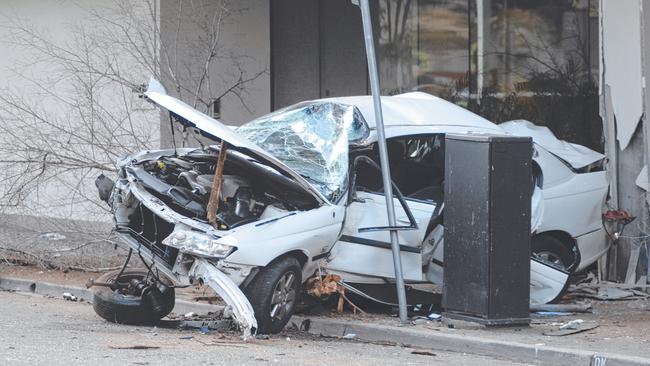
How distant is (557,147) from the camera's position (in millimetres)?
13531

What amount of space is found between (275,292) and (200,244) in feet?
2.70

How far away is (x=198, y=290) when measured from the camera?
12.9 metres

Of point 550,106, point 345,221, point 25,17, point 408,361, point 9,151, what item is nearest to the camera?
point 408,361

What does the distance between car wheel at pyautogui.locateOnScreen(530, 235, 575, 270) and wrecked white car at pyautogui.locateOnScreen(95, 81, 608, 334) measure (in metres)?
0.01

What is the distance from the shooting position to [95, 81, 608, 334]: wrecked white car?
31.6ft

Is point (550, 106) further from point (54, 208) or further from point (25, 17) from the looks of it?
point (25, 17)

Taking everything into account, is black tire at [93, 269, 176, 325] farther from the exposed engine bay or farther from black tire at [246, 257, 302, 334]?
black tire at [246, 257, 302, 334]

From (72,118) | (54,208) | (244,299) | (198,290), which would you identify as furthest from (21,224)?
(244,299)

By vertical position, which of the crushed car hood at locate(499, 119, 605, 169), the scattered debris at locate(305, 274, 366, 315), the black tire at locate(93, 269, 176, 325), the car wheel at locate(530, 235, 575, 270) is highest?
the crushed car hood at locate(499, 119, 605, 169)

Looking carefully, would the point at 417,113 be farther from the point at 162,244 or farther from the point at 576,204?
the point at 162,244

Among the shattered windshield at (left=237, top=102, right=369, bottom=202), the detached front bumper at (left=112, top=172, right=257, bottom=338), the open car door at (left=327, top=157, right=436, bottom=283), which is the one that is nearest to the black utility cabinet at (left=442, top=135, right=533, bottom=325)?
the open car door at (left=327, top=157, right=436, bottom=283)

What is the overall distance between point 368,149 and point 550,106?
6.68 m

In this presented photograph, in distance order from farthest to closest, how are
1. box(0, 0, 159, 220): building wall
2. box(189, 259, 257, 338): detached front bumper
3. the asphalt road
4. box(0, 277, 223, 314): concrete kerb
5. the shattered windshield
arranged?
1. box(0, 0, 159, 220): building wall
2. box(0, 277, 223, 314): concrete kerb
3. the shattered windshield
4. box(189, 259, 257, 338): detached front bumper
5. the asphalt road

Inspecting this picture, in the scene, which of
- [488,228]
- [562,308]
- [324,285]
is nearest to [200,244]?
[324,285]
